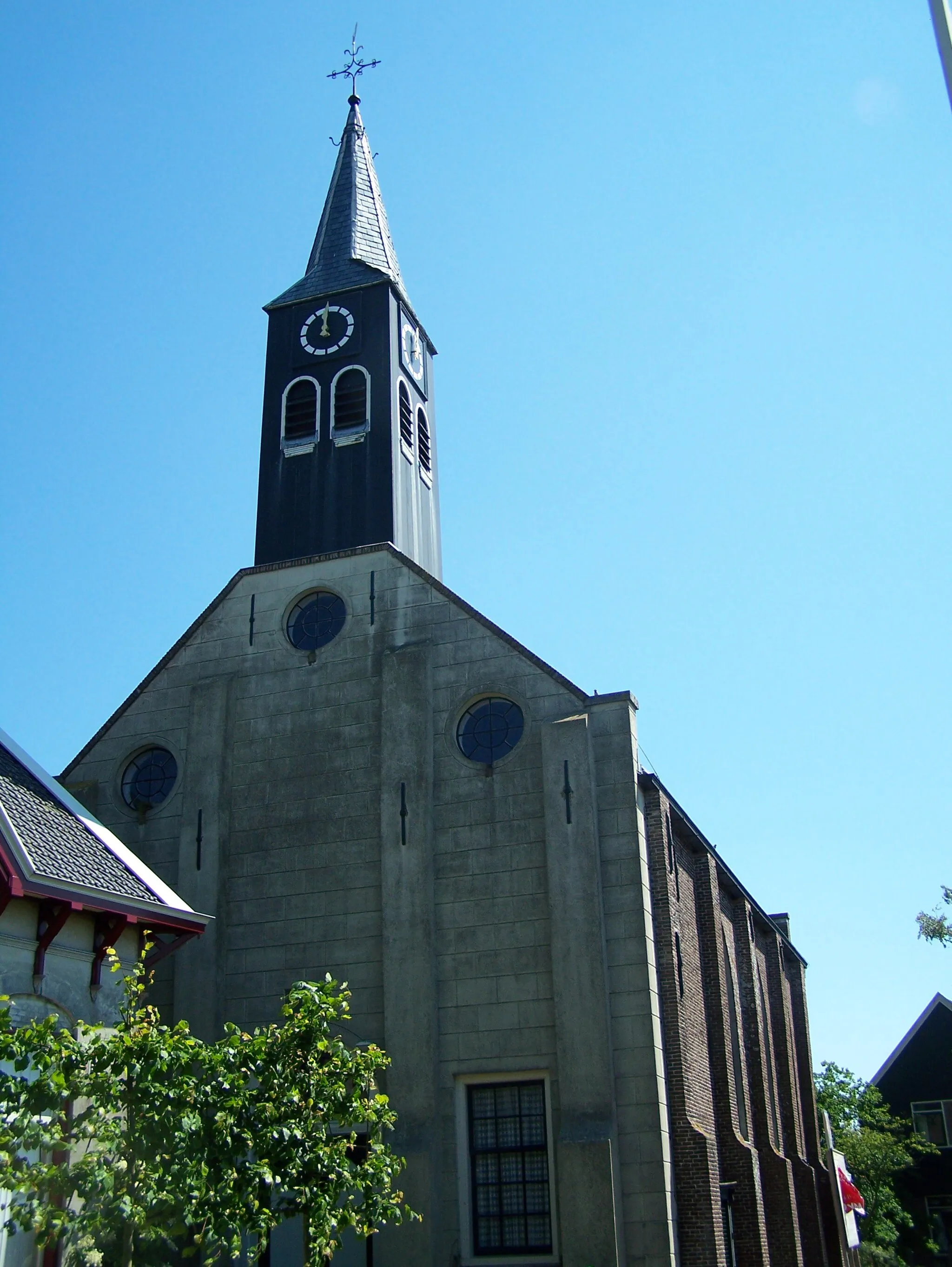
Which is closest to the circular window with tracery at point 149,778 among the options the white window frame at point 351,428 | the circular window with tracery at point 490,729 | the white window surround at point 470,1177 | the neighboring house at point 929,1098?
the circular window with tracery at point 490,729

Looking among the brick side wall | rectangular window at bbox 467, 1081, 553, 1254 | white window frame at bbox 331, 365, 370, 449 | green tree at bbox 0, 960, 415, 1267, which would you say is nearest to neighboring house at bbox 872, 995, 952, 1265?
the brick side wall

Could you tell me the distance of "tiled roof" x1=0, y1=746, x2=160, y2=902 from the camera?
53.0ft

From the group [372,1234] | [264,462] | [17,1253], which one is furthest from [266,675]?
[17,1253]

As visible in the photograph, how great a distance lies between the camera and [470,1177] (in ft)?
65.3

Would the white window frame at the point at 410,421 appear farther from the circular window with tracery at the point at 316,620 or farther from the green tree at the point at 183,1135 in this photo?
the green tree at the point at 183,1135

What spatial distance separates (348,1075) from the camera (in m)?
15.0

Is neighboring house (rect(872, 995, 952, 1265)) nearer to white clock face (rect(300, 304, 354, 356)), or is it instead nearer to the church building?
the church building

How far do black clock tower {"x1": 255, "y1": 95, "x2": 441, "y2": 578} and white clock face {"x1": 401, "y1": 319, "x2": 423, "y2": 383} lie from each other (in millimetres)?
48

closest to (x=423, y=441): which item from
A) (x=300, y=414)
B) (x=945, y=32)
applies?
(x=300, y=414)

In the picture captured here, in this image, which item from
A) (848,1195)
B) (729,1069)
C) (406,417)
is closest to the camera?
(729,1069)

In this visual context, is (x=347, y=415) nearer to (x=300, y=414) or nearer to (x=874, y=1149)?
(x=300, y=414)

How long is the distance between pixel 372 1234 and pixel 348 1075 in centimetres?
611

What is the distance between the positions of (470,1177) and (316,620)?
10.6 metres

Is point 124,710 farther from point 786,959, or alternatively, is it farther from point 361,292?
point 786,959
